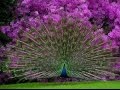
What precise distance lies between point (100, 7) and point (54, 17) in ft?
7.16

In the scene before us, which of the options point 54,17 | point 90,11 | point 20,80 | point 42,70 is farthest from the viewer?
point 90,11

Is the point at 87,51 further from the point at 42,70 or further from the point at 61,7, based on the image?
the point at 61,7

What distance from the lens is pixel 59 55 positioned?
12766 mm

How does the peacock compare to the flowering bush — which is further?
the flowering bush

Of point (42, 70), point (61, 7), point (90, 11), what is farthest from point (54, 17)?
point (42, 70)

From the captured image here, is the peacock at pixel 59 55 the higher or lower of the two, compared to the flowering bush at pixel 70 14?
lower

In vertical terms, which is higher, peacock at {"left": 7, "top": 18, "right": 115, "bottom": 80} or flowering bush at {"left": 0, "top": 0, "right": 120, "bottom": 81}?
flowering bush at {"left": 0, "top": 0, "right": 120, "bottom": 81}

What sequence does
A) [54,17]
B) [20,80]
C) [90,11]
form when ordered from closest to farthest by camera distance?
[20,80], [54,17], [90,11]

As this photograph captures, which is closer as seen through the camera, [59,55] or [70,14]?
[59,55]

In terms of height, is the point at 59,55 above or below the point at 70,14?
below

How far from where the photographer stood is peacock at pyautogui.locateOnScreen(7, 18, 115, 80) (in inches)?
503

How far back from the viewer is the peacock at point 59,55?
503 inches

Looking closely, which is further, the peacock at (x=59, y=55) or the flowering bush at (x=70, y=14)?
the flowering bush at (x=70, y=14)

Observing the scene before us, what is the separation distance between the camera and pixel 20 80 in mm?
13742
